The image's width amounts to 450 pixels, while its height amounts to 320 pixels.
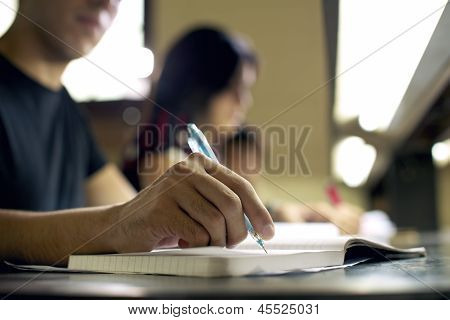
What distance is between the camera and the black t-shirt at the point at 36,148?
0.78 meters

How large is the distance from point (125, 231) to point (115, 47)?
5.60 feet

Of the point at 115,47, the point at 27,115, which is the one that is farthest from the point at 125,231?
the point at 115,47

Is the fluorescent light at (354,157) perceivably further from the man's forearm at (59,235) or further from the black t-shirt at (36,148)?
the man's forearm at (59,235)

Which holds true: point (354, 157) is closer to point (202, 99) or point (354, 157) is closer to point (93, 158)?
point (202, 99)

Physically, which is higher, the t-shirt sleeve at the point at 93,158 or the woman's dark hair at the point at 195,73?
the woman's dark hair at the point at 195,73

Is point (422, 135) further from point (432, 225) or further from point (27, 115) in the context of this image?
point (27, 115)

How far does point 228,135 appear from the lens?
1439 mm

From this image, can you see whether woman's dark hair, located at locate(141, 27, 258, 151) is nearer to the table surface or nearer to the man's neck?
the man's neck

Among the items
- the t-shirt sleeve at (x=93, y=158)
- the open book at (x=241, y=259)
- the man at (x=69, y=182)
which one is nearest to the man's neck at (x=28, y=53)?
the man at (x=69, y=182)

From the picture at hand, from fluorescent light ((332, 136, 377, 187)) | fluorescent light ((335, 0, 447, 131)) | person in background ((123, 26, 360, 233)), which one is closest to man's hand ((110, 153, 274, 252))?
fluorescent light ((335, 0, 447, 131))

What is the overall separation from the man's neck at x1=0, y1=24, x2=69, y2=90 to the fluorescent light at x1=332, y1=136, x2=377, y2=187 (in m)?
0.98

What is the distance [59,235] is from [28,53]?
0.49m

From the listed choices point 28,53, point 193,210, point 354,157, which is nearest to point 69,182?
point 28,53

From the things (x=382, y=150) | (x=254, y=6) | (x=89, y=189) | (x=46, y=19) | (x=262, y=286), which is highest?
(x=254, y=6)
